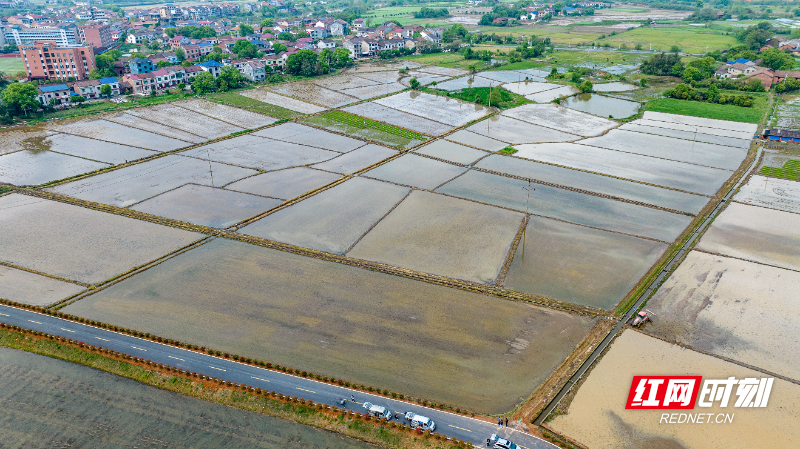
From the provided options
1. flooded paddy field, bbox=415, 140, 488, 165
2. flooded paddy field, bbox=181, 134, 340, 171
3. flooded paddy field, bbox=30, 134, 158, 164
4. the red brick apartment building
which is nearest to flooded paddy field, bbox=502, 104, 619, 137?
flooded paddy field, bbox=415, 140, 488, 165

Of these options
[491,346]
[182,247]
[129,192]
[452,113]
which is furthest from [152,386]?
[452,113]

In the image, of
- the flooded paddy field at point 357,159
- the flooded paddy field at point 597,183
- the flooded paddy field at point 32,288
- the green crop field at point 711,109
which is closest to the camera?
the flooded paddy field at point 32,288

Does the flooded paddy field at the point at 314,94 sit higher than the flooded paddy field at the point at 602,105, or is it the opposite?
the flooded paddy field at the point at 314,94

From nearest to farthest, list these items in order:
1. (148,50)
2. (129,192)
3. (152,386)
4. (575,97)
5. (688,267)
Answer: (152,386)
(688,267)
(129,192)
(575,97)
(148,50)

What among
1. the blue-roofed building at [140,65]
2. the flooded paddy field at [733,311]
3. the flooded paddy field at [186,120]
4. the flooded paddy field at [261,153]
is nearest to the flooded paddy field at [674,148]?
the flooded paddy field at [733,311]

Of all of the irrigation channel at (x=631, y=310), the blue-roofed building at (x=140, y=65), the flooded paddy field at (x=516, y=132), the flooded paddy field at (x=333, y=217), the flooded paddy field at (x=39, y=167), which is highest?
the blue-roofed building at (x=140, y=65)

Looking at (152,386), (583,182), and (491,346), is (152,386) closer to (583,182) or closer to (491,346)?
(491,346)

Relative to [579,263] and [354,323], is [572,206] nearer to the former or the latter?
[579,263]

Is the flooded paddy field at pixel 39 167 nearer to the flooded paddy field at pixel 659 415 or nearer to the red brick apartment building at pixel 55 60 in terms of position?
the red brick apartment building at pixel 55 60
